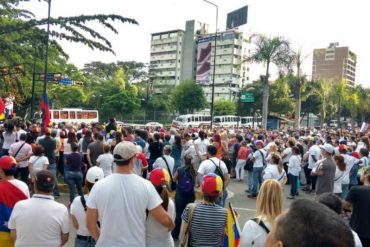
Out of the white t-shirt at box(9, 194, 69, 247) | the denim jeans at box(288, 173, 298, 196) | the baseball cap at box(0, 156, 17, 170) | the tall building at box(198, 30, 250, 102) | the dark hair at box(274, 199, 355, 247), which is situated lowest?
the denim jeans at box(288, 173, 298, 196)

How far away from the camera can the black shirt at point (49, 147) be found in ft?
32.4

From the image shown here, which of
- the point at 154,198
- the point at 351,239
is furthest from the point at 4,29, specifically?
the point at 351,239

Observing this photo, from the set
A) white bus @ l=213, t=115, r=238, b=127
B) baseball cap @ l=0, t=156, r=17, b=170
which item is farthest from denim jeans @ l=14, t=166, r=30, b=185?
white bus @ l=213, t=115, r=238, b=127

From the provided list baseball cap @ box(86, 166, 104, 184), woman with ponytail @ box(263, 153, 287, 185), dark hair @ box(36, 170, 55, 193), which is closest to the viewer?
dark hair @ box(36, 170, 55, 193)

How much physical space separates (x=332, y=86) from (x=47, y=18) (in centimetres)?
5550

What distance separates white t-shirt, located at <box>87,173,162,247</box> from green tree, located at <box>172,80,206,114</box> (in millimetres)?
62720

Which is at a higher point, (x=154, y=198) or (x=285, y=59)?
(x=285, y=59)

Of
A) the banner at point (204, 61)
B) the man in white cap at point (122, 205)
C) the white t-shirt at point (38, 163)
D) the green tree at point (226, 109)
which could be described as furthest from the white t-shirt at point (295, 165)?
the green tree at point (226, 109)

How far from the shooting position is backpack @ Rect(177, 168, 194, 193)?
723 centimetres

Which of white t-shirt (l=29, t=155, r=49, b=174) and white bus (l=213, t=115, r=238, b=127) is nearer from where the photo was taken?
white t-shirt (l=29, t=155, r=49, b=174)

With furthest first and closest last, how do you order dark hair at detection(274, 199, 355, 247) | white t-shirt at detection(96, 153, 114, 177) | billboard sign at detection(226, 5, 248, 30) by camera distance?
billboard sign at detection(226, 5, 248, 30)
white t-shirt at detection(96, 153, 114, 177)
dark hair at detection(274, 199, 355, 247)

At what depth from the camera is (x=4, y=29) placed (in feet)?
44.8

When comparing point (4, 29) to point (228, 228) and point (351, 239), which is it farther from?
point (351, 239)

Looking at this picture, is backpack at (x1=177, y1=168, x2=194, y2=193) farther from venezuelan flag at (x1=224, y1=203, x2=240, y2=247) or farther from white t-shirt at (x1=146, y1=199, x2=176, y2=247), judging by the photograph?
white t-shirt at (x1=146, y1=199, x2=176, y2=247)
